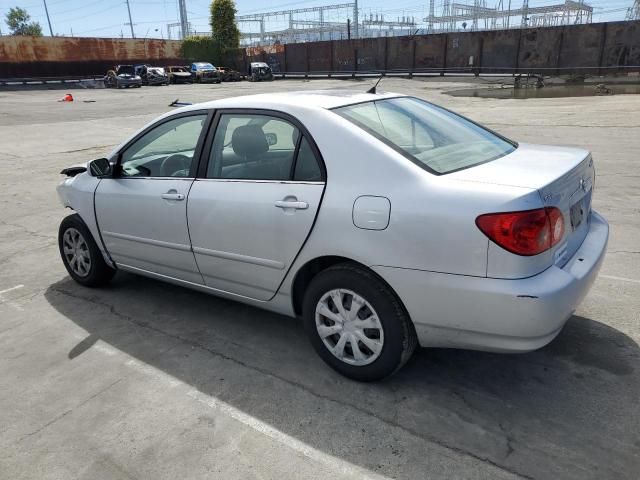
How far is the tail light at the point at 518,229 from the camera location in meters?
2.36

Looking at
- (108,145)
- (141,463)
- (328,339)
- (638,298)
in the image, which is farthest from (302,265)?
(108,145)

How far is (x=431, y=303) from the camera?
8.46 feet

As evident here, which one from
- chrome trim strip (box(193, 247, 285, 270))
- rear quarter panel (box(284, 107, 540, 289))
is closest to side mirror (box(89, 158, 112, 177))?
chrome trim strip (box(193, 247, 285, 270))

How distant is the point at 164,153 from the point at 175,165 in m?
0.63

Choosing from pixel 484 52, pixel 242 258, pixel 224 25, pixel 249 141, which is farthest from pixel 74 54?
pixel 242 258

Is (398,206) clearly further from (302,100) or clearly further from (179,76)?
(179,76)

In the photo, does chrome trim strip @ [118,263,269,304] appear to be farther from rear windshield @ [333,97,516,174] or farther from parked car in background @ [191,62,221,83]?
parked car in background @ [191,62,221,83]

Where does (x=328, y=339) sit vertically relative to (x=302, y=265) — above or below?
below

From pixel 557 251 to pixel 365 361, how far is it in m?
1.16

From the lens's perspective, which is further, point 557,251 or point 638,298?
point 638,298

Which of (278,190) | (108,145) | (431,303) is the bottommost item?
(108,145)

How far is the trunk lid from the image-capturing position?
100 inches

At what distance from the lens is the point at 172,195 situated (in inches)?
141

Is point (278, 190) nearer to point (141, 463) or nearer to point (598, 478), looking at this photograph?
point (141, 463)
